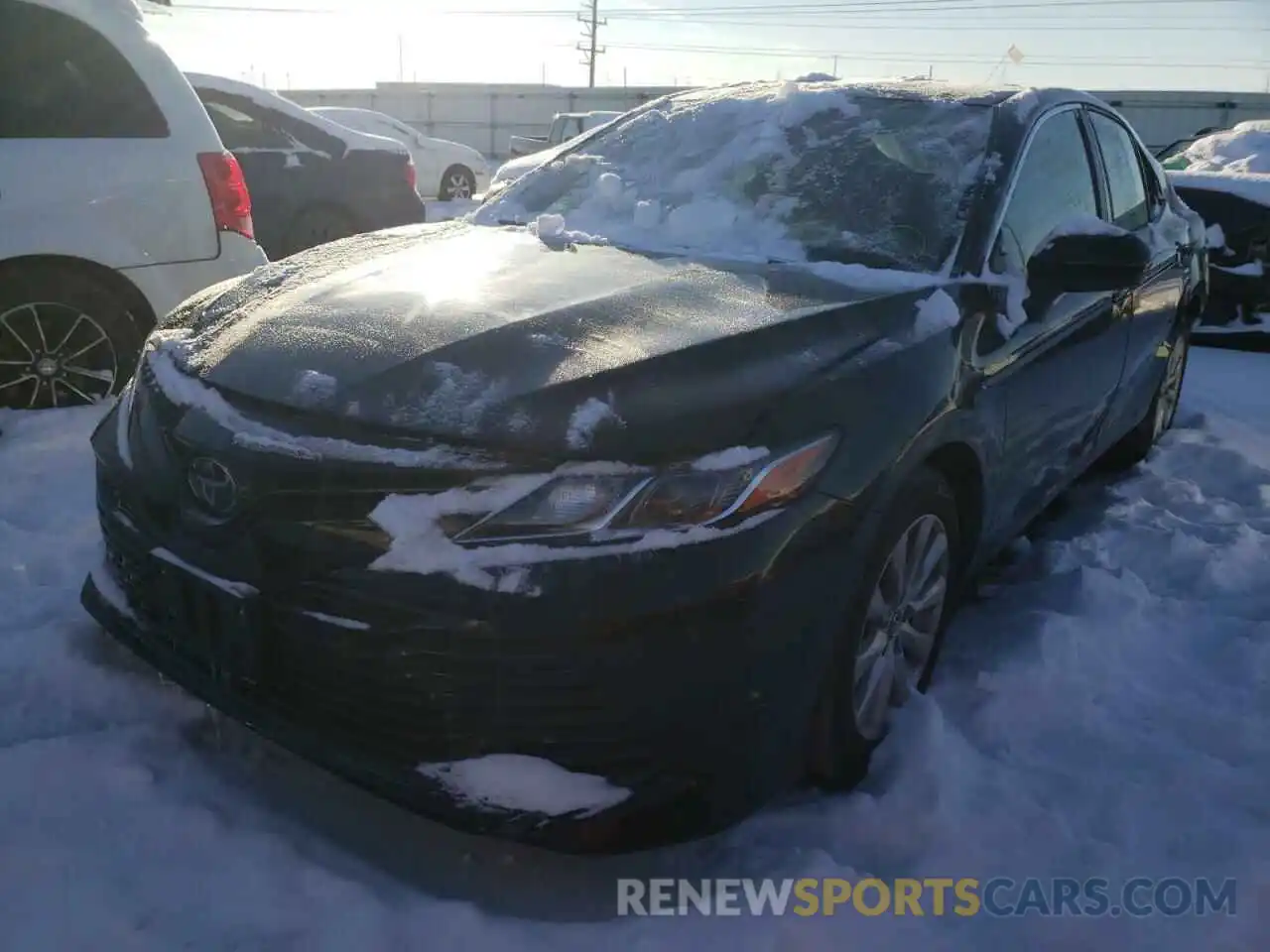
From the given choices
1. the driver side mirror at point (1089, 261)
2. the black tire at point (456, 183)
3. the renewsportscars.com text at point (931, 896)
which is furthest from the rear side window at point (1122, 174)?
the black tire at point (456, 183)

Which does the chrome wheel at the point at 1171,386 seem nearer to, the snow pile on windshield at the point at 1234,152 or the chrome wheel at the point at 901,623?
the chrome wheel at the point at 901,623

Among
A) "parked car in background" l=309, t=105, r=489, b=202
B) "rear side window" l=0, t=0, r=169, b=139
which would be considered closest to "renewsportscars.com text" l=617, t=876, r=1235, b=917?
"rear side window" l=0, t=0, r=169, b=139

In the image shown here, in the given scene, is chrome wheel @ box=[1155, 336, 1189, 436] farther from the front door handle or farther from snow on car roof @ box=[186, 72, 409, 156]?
snow on car roof @ box=[186, 72, 409, 156]

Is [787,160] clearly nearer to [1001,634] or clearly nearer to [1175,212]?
[1001,634]

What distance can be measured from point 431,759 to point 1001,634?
5.93 ft

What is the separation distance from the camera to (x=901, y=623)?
2.28 meters

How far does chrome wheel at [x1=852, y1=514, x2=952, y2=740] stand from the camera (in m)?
2.13

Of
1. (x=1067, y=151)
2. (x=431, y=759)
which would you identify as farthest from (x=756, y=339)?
(x=1067, y=151)

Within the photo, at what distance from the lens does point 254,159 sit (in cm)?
738

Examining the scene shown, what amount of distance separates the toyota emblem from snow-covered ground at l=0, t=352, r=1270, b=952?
61 cm

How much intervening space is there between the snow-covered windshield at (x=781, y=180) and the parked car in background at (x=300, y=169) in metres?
4.73

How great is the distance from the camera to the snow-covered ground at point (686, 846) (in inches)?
69.3

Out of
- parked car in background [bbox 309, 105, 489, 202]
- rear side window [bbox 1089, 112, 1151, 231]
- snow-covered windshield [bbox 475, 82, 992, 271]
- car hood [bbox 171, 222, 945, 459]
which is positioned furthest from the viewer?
parked car in background [bbox 309, 105, 489, 202]

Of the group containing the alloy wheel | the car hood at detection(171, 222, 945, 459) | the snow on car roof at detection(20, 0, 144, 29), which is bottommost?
the alloy wheel
